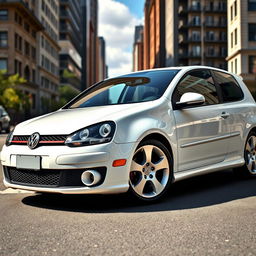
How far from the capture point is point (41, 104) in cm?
6481

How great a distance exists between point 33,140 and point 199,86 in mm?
2346

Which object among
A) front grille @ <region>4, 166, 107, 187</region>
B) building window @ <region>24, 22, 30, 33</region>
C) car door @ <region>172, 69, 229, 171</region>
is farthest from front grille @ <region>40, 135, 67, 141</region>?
building window @ <region>24, 22, 30, 33</region>

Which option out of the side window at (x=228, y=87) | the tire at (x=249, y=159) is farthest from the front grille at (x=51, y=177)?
the tire at (x=249, y=159)

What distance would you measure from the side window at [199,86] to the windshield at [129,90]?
6.6 inches

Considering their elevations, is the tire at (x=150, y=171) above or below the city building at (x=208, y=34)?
below

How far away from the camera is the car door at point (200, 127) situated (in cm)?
487

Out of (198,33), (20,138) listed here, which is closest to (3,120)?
(20,138)

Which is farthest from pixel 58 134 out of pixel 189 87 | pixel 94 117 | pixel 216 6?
pixel 216 6

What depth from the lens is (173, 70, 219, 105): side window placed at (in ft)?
17.0

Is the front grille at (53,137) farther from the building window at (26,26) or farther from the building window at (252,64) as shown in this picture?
the building window at (26,26)

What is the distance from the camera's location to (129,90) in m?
5.26

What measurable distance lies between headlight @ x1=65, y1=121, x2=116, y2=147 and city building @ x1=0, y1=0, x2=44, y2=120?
43046 mm

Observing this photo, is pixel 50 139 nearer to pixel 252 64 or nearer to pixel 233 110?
pixel 233 110

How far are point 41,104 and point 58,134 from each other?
62.1 metres
